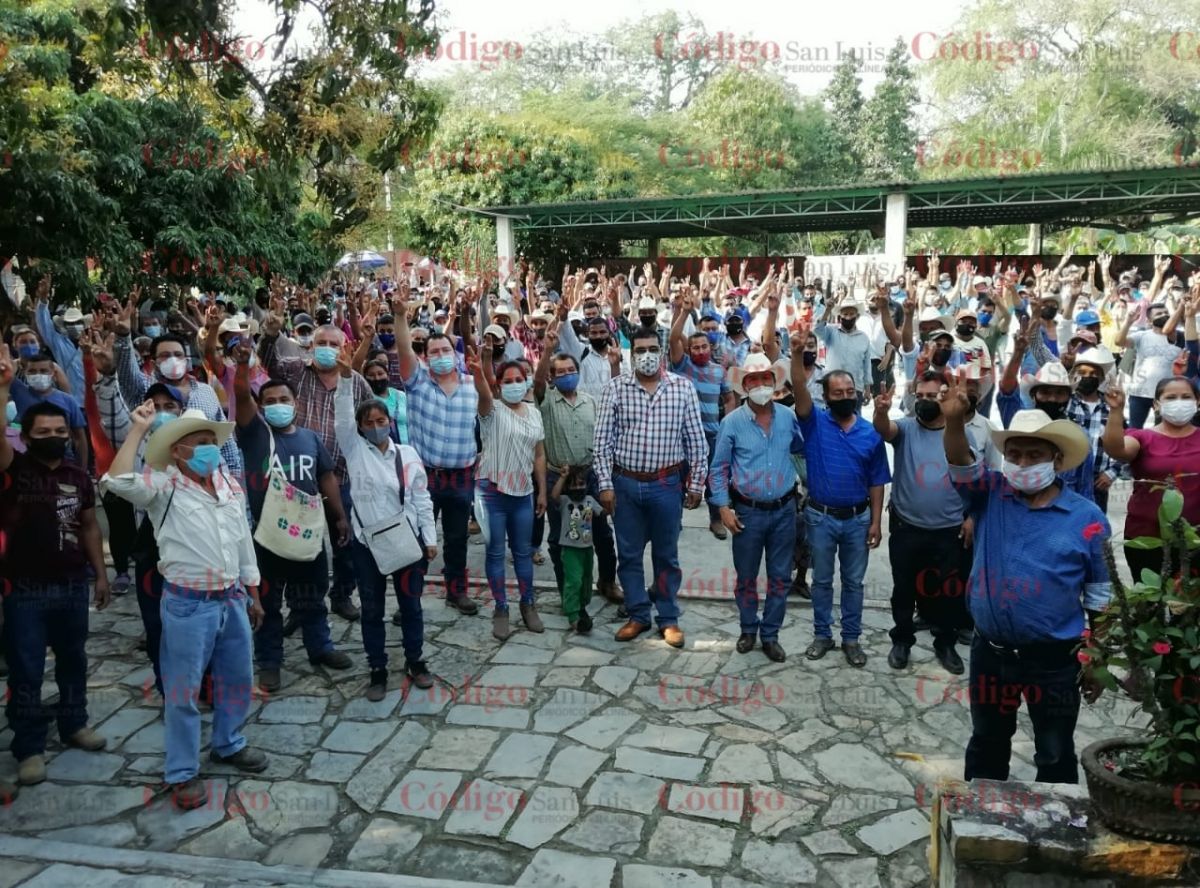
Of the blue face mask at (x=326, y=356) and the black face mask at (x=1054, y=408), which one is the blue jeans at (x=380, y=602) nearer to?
Result: the blue face mask at (x=326, y=356)

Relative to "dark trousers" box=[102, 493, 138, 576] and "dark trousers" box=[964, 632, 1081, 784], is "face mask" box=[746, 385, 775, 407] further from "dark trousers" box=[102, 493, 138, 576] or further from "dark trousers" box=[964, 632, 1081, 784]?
"dark trousers" box=[102, 493, 138, 576]

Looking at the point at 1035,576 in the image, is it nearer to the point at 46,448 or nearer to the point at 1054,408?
the point at 1054,408

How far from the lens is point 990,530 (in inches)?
155

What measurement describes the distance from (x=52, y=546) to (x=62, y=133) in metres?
6.29

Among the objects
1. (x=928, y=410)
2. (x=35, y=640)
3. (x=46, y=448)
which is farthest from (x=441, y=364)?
(x=928, y=410)

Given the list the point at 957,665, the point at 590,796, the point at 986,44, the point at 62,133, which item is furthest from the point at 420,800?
the point at 986,44

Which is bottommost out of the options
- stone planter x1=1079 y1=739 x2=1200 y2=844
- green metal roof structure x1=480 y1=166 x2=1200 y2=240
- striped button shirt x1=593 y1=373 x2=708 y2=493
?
stone planter x1=1079 y1=739 x2=1200 y2=844

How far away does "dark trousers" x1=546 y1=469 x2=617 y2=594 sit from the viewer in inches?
261

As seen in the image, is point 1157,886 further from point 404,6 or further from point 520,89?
point 520,89

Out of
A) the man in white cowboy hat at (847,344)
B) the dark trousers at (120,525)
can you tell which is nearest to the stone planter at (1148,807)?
the dark trousers at (120,525)

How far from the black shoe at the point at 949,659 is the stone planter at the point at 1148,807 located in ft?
9.02

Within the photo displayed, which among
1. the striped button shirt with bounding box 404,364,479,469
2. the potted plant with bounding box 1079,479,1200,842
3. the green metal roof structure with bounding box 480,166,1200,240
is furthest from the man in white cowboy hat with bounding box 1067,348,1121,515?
the green metal roof structure with bounding box 480,166,1200,240

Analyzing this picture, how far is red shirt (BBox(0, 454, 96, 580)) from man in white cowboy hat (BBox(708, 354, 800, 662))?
3.59m

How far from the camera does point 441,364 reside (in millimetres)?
6281
